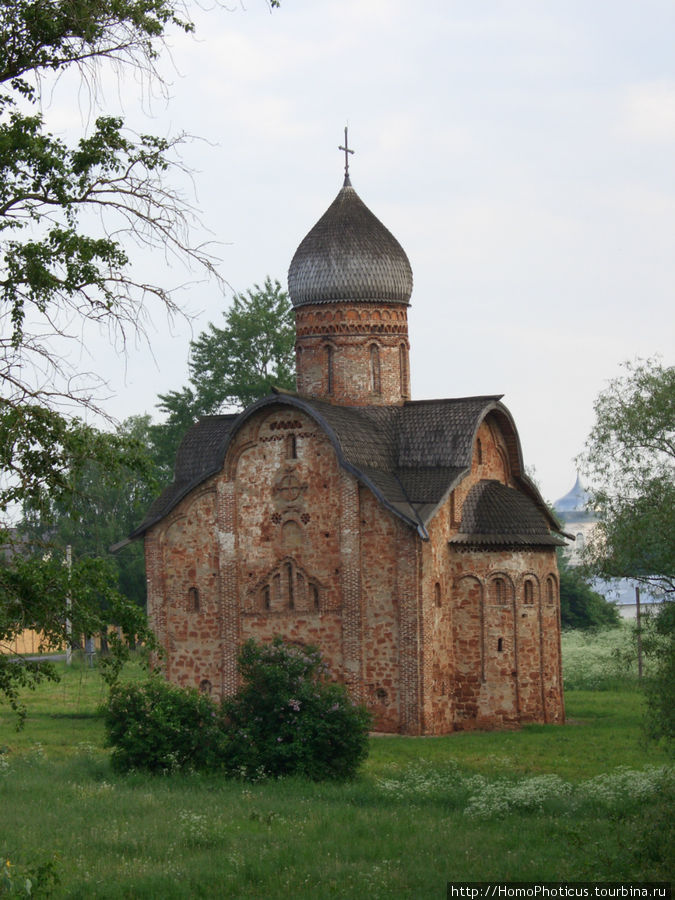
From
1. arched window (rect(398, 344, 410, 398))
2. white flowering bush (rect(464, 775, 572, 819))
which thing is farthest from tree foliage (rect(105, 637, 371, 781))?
arched window (rect(398, 344, 410, 398))

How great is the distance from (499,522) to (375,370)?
462cm

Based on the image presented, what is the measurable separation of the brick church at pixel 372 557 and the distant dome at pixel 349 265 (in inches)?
62.8

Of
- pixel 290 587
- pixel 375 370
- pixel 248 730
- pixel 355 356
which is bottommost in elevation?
pixel 248 730

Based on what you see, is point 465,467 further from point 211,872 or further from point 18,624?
point 18,624

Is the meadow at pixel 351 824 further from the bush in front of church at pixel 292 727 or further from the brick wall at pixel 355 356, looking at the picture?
the brick wall at pixel 355 356

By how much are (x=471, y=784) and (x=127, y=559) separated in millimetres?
32953

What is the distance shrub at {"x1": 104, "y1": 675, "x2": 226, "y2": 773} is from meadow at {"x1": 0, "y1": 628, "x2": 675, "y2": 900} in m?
0.47

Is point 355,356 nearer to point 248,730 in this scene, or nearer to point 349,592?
point 349,592

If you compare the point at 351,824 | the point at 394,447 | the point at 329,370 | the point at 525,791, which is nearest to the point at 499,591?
the point at 394,447

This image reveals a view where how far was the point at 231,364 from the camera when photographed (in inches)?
1811

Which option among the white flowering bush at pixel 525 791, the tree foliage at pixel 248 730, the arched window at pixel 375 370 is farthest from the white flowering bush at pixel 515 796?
the arched window at pixel 375 370

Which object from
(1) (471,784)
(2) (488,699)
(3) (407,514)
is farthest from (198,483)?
(1) (471,784)

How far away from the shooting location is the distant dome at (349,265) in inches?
1154

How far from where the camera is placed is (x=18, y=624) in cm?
1038
